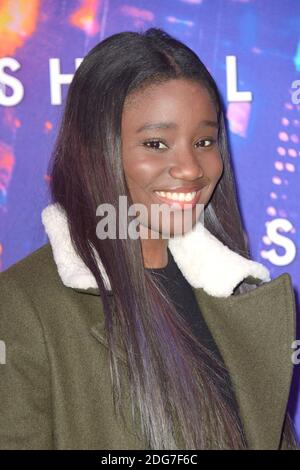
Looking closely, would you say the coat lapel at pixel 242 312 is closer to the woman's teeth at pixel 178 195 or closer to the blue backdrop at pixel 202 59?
the woman's teeth at pixel 178 195

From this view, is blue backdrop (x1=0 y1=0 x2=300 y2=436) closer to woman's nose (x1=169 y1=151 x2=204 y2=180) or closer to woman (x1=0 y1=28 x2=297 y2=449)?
woman (x1=0 y1=28 x2=297 y2=449)

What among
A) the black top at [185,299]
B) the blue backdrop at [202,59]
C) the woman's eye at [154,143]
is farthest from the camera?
the blue backdrop at [202,59]

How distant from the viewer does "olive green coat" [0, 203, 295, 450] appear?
1.06 metres

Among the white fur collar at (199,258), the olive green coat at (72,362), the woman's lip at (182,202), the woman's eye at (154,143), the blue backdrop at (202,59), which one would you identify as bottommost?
the olive green coat at (72,362)

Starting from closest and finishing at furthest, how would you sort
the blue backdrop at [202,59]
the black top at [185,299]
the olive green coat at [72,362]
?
the olive green coat at [72,362] < the black top at [185,299] < the blue backdrop at [202,59]

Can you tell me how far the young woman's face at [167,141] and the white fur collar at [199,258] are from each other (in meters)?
0.13

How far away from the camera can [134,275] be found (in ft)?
3.80

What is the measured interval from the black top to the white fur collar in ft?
0.04

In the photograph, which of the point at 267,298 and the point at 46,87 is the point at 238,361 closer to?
the point at 267,298

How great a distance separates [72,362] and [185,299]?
0.28 m

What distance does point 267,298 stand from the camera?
1.28m

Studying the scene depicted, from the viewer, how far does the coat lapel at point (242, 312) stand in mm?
1187

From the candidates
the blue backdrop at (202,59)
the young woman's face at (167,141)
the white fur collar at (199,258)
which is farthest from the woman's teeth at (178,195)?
the blue backdrop at (202,59)

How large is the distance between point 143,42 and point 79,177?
0.78 ft
